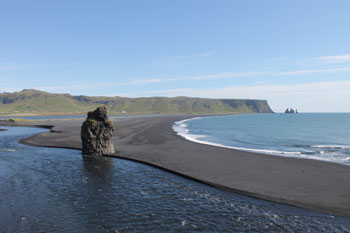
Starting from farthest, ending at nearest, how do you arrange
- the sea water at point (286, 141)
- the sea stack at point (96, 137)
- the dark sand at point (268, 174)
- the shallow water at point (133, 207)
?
the sea water at point (286, 141), the sea stack at point (96, 137), the dark sand at point (268, 174), the shallow water at point (133, 207)

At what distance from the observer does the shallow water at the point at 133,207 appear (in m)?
15.3

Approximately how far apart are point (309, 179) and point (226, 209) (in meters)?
12.3

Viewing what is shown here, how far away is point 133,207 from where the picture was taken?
18438mm

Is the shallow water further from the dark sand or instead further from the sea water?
the sea water

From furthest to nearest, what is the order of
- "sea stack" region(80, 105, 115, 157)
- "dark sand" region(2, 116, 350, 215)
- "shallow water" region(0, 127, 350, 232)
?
"sea stack" region(80, 105, 115, 157), "dark sand" region(2, 116, 350, 215), "shallow water" region(0, 127, 350, 232)

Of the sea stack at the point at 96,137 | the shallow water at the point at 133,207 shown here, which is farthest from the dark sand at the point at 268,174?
the sea stack at the point at 96,137

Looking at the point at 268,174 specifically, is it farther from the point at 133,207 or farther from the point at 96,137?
the point at 96,137

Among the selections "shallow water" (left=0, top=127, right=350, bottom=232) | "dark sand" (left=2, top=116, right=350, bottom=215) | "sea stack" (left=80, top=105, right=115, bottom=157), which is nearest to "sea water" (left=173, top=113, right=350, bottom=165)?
"dark sand" (left=2, top=116, right=350, bottom=215)

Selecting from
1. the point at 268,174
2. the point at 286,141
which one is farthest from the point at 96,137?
the point at 286,141

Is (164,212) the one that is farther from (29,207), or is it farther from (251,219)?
(29,207)

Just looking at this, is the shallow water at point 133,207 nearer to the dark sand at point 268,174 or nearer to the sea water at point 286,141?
the dark sand at point 268,174

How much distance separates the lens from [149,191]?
22.0 m

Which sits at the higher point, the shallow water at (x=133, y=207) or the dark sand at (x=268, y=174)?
the dark sand at (x=268, y=174)

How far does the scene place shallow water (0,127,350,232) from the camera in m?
15.3
